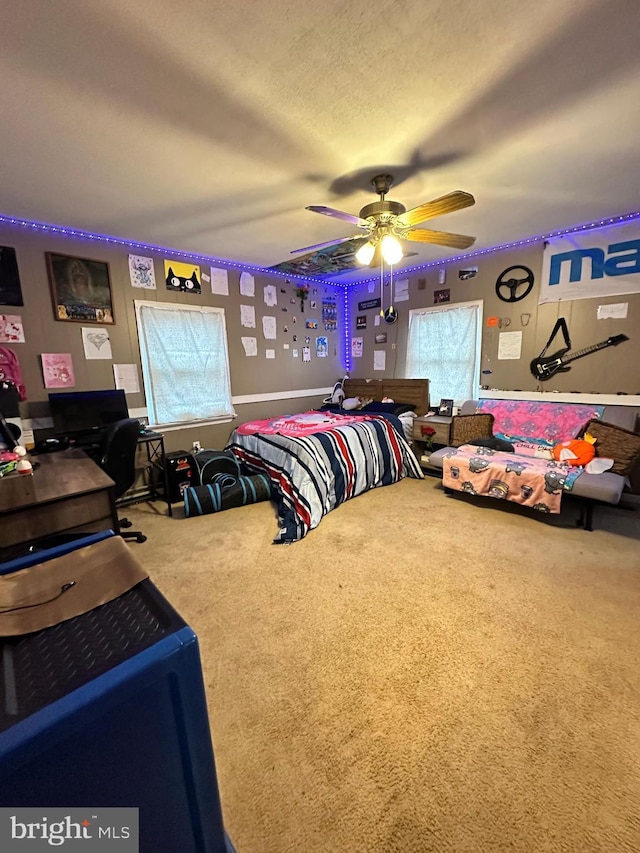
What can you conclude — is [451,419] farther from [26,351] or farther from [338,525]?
[26,351]

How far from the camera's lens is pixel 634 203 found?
2986mm

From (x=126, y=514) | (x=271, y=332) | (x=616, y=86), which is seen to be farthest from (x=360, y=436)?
(x=616, y=86)

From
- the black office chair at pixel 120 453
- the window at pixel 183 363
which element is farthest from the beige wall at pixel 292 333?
the black office chair at pixel 120 453

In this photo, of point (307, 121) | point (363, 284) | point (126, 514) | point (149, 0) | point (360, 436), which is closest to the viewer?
point (149, 0)

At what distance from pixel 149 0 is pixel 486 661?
9.62ft

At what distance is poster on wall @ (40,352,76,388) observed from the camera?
327 centimetres

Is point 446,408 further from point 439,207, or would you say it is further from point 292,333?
point 439,207

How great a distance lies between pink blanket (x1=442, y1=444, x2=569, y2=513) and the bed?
71 cm

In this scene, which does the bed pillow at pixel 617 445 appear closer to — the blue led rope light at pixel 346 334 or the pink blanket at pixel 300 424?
the pink blanket at pixel 300 424

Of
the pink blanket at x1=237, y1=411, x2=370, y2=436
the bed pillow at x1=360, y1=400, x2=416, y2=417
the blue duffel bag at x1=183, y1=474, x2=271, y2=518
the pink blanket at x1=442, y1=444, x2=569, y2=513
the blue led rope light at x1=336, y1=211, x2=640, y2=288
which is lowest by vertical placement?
the blue duffel bag at x1=183, y1=474, x2=271, y2=518

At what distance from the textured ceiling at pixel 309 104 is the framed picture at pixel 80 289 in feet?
1.54

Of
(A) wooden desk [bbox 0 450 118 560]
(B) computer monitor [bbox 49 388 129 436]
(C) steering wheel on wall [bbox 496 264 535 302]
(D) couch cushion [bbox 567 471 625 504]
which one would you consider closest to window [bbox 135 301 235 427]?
(B) computer monitor [bbox 49 388 129 436]

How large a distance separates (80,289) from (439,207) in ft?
10.3

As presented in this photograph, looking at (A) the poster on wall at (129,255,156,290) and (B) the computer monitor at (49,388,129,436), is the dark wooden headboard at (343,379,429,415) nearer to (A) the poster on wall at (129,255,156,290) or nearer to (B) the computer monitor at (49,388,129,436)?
(A) the poster on wall at (129,255,156,290)
